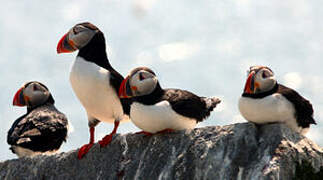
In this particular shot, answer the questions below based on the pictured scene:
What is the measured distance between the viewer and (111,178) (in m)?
8.99

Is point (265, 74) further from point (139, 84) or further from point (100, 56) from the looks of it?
point (100, 56)

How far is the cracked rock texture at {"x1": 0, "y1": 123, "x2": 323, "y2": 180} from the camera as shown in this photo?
7.89 meters

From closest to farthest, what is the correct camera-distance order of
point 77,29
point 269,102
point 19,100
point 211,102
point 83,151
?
point 269,102 → point 211,102 → point 83,151 → point 77,29 → point 19,100

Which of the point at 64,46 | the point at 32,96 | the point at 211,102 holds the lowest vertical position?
the point at 211,102

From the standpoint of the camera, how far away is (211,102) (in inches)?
368

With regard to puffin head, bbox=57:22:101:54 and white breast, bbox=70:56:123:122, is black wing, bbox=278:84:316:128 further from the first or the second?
puffin head, bbox=57:22:101:54

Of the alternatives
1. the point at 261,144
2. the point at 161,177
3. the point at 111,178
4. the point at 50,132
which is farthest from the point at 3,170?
the point at 261,144

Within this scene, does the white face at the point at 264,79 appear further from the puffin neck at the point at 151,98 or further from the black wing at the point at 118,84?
the black wing at the point at 118,84

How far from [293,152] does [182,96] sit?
5.38ft

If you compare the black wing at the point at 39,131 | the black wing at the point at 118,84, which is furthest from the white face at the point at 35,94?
the black wing at the point at 118,84

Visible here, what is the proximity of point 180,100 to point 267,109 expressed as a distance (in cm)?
118

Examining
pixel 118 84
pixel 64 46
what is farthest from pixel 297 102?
pixel 64 46

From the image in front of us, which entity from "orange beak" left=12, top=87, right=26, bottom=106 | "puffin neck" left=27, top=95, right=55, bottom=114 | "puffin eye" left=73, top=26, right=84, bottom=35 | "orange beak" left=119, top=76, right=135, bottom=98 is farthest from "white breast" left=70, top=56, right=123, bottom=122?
"orange beak" left=12, top=87, right=26, bottom=106

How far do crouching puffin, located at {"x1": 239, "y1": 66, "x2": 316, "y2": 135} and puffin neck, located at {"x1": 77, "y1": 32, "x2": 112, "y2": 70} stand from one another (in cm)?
254
